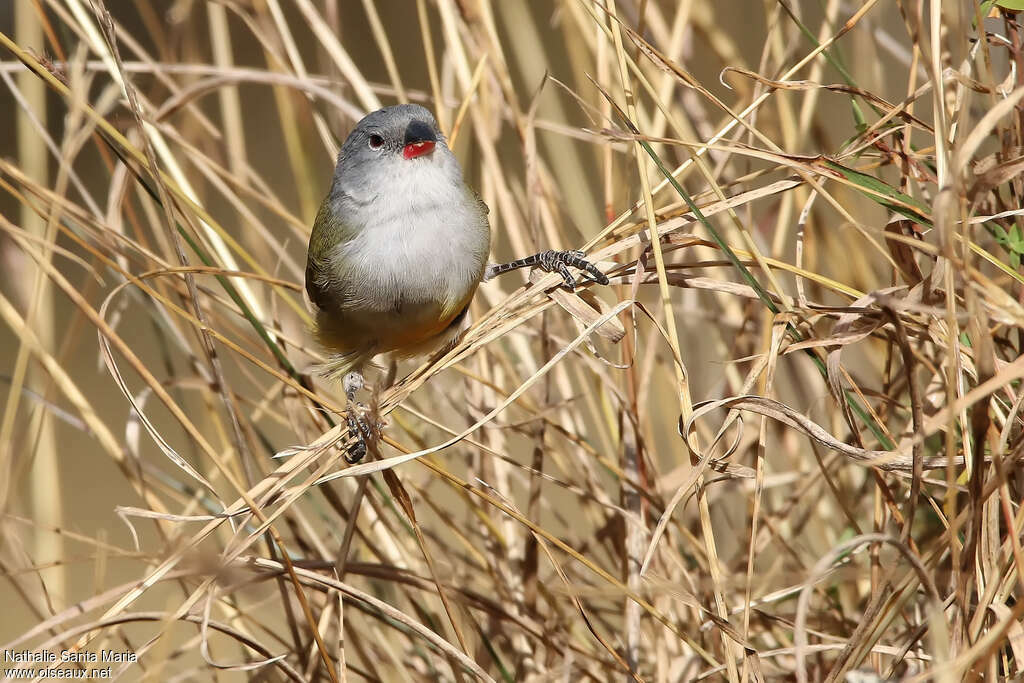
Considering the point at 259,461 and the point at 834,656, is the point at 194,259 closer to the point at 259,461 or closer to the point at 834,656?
the point at 259,461

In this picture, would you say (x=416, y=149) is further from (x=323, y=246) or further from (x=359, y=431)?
(x=359, y=431)

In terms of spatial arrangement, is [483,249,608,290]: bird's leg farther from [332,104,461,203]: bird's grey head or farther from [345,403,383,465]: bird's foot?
[345,403,383,465]: bird's foot

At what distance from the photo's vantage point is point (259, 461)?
76.7 inches

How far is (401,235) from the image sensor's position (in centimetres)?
197

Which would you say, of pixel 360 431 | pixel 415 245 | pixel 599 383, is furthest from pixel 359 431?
pixel 599 383

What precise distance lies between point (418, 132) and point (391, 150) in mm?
84

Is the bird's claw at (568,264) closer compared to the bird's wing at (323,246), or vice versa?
the bird's claw at (568,264)

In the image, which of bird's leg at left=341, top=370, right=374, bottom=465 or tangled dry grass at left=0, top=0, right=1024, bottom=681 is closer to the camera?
tangled dry grass at left=0, top=0, right=1024, bottom=681

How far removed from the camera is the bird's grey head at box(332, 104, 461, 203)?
1921mm

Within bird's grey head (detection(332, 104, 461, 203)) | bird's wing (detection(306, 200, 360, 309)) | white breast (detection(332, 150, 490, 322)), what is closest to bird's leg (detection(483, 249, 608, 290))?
white breast (detection(332, 150, 490, 322))

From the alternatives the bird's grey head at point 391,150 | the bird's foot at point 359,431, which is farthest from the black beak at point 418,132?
the bird's foot at point 359,431

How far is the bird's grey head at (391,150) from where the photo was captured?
1.92 meters

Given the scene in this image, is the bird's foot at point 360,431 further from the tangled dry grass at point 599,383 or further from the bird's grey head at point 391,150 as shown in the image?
the bird's grey head at point 391,150

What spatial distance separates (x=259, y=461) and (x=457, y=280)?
55 centimetres
